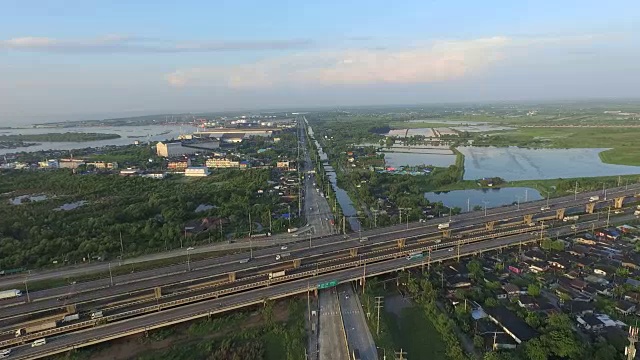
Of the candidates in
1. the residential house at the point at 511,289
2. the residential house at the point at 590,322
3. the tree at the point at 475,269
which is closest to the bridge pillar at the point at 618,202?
the tree at the point at 475,269

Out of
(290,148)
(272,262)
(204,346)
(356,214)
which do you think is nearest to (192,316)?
(204,346)

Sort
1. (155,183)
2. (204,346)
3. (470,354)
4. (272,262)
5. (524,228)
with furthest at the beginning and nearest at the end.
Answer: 1. (155,183)
2. (524,228)
3. (272,262)
4. (204,346)
5. (470,354)

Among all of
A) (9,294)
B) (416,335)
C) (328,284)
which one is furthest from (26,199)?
(416,335)

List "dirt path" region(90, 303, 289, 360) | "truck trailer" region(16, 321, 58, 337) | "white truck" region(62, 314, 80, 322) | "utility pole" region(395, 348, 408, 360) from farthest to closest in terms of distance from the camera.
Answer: "white truck" region(62, 314, 80, 322) < "truck trailer" region(16, 321, 58, 337) < "dirt path" region(90, 303, 289, 360) < "utility pole" region(395, 348, 408, 360)

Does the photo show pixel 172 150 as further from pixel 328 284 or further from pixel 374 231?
pixel 328 284

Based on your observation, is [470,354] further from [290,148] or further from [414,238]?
[290,148]

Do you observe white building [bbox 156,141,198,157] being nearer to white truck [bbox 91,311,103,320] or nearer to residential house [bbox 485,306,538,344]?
white truck [bbox 91,311,103,320]

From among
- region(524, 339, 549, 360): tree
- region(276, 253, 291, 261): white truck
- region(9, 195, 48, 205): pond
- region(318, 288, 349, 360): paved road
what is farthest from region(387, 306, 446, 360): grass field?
region(9, 195, 48, 205): pond
